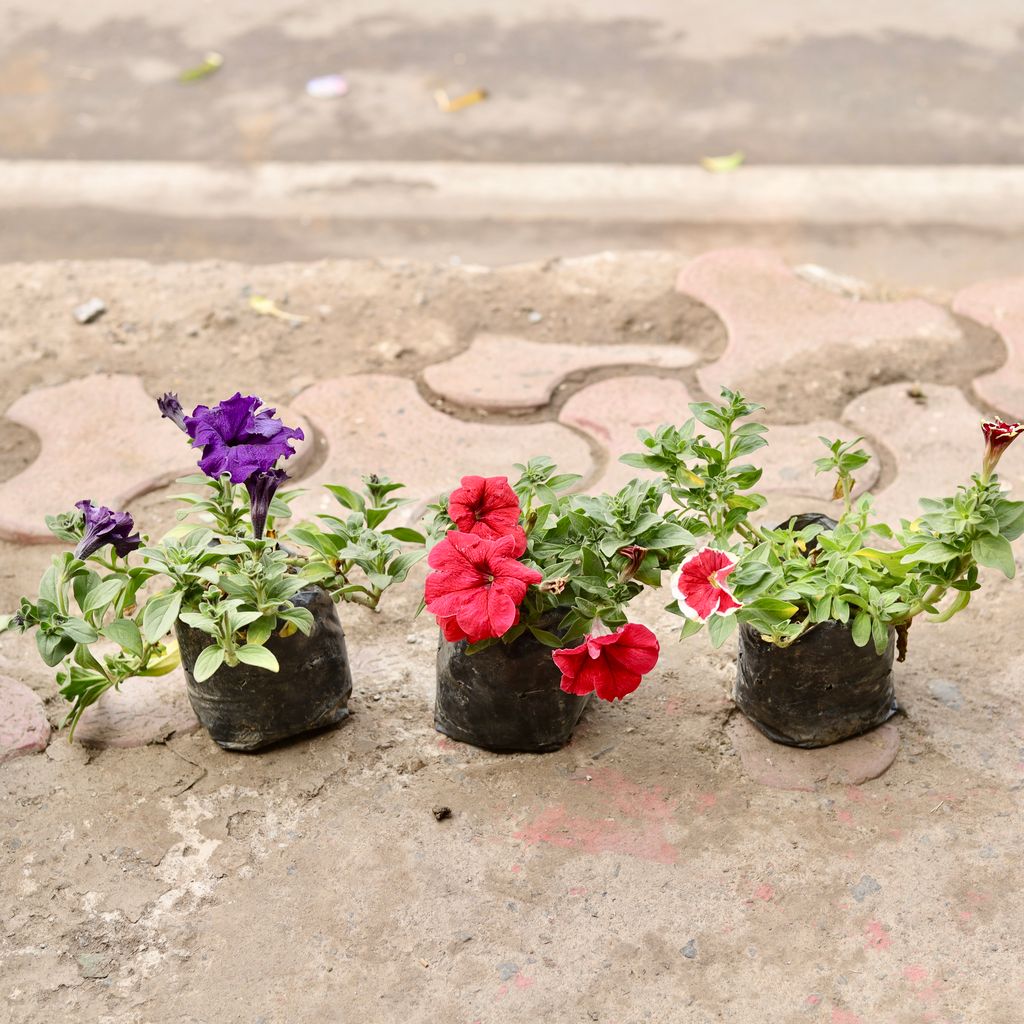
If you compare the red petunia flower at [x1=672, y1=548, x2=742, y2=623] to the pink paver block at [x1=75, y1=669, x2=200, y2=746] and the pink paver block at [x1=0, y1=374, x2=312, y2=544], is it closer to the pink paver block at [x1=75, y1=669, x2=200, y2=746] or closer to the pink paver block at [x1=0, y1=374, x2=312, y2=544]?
the pink paver block at [x1=75, y1=669, x2=200, y2=746]

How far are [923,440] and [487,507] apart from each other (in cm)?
142

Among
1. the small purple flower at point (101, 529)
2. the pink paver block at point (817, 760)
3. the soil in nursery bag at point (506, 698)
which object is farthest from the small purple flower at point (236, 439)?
the pink paver block at point (817, 760)

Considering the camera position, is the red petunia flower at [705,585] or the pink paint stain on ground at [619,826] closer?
the red petunia flower at [705,585]

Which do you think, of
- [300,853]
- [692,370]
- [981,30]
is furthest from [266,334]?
[981,30]

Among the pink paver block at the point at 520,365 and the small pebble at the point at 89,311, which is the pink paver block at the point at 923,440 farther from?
the small pebble at the point at 89,311

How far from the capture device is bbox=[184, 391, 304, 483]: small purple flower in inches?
81.8

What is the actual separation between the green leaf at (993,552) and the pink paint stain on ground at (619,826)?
64cm

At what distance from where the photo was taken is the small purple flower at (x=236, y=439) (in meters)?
2.08

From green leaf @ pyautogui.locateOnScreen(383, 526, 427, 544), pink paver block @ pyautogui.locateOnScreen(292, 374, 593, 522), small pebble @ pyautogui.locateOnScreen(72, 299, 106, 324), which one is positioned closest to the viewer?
green leaf @ pyautogui.locateOnScreen(383, 526, 427, 544)

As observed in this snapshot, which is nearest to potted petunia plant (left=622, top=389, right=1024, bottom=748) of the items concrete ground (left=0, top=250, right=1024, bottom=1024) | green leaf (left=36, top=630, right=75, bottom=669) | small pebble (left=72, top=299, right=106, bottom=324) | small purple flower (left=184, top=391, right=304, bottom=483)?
concrete ground (left=0, top=250, right=1024, bottom=1024)

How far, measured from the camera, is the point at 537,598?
7.04 ft

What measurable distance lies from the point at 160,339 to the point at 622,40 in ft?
8.76

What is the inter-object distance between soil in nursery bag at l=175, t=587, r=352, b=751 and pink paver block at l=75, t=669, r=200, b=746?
0.35ft

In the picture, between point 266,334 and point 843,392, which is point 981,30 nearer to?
point 843,392
